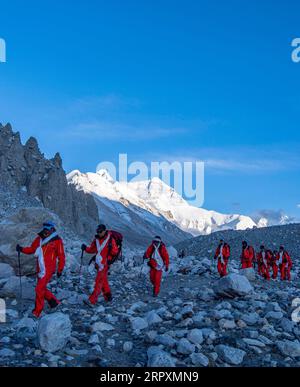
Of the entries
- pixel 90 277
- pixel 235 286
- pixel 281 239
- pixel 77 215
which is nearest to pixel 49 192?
pixel 77 215

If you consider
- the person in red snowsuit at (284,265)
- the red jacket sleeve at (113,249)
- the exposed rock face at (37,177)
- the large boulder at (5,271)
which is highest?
the exposed rock face at (37,177)

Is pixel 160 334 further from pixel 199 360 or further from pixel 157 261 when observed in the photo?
pixel 157 261

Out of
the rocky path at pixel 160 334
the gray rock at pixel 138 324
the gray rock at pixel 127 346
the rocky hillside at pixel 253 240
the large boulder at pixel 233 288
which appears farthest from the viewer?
the rocky hillside at pixel 253 240

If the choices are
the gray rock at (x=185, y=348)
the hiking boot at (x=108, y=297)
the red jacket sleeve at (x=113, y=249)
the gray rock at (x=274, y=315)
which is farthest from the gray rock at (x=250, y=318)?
the hiking boot at (x=108, y=297)

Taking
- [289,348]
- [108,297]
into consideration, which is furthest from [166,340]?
[108,297]

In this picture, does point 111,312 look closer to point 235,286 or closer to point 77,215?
point 235,286

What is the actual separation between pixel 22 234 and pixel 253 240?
3969 cm

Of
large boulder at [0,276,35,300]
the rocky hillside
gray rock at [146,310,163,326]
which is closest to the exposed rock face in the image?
the rocky hillside

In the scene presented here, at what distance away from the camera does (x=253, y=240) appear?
5103 cm

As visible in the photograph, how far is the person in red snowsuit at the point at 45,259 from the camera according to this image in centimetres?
968

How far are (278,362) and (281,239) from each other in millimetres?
45573

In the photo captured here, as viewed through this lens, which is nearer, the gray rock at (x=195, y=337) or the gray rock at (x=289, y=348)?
the gray rock at (x=289, y=348)

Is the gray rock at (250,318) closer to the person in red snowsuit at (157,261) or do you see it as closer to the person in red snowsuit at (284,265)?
the person in red snowsuit at (157,261)

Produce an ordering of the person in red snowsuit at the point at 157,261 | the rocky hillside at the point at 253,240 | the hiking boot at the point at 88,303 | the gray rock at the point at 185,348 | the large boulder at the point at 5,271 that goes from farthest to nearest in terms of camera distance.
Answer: the rocky hillside at the point at 253,240 < the person in red snowsuit at the point at 157,261 < the large boulder at the point at 5,271 < the hiking boot at the point at 88,303 < the gray rock at the point at 185,348
